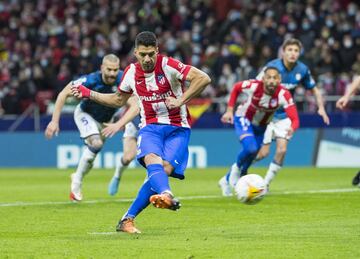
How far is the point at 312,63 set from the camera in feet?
101

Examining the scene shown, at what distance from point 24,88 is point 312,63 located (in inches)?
356

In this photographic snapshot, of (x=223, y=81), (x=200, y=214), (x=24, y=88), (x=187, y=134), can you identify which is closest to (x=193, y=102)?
(x=223, y=81)

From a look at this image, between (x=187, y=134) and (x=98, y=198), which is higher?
(x=187, y=134)

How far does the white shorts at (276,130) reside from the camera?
18.0 meters

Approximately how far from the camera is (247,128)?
56.7 feet

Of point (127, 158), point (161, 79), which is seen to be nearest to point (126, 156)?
point (127, 158)

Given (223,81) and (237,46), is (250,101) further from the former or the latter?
(237,46)

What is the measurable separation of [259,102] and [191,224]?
5.01m

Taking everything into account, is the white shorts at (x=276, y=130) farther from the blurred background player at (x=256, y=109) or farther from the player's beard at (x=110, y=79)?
the player's beard at (x=110, y=79)

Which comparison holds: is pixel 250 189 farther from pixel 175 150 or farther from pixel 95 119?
pixel 95 119

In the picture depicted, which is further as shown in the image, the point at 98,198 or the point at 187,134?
the point at 98,198

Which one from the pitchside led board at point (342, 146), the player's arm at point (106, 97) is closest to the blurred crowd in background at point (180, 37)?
the pitchside led board at point (342, 146)

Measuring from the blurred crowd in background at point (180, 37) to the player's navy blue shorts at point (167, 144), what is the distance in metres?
18.3

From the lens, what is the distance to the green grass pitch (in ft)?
32.2
